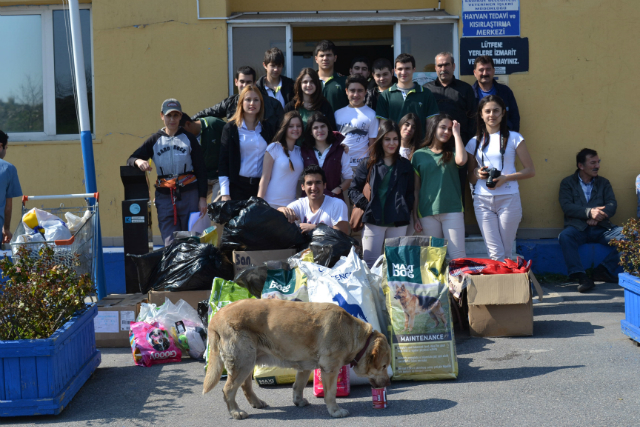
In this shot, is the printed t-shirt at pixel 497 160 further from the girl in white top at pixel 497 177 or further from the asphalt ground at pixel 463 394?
the asphalt ground at pixel 463 394

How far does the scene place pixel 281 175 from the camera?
6.18m

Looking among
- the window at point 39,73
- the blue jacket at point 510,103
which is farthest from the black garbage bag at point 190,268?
the blue jacket at point 510,103

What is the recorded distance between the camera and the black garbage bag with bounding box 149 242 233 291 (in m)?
5.39

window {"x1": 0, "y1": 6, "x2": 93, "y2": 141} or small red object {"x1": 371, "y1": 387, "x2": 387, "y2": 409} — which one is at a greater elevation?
window {"x1": 0, "y1": 6, "x2": 93, "y2": 141}

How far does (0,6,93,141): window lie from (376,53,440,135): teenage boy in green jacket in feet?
13.0

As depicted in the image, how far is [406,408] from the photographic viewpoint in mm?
3900

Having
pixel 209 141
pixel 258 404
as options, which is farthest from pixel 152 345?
pixel 209 141

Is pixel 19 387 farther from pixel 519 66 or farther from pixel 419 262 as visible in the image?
pixel 519 66

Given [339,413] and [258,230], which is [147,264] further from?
[339,413]

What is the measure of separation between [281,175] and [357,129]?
1.00 meters

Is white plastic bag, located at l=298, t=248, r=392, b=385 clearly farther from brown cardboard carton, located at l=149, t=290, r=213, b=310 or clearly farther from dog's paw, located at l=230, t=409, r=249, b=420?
brown cardboard carton, located at l=149, t=290, r=213, b=310

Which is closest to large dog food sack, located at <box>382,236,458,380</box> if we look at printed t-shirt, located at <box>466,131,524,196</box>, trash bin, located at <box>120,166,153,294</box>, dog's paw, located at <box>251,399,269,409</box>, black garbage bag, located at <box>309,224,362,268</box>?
black garbage bag, located at <box>309,224,362,268</box>

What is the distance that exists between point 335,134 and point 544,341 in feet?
9.12

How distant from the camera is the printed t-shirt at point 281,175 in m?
6.16
